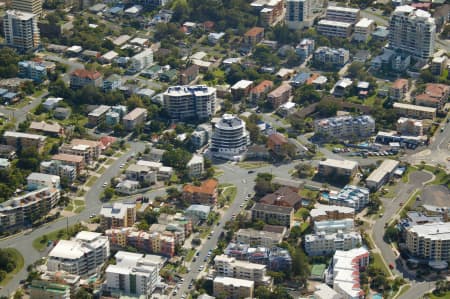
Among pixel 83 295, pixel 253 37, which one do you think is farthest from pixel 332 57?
pixel 83 295

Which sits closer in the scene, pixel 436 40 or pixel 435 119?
pixel 435 119

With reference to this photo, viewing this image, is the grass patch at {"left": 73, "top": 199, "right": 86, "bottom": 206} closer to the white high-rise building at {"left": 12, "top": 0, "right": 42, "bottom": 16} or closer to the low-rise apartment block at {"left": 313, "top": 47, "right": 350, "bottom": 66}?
the low-rise apartment block at {"left": 313, "top": 47, "right": 350, "bottom": 66}

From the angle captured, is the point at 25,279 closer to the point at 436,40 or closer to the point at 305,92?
the point at 305,92

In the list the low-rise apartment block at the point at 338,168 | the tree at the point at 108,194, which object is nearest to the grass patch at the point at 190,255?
the tree at the point at 108,194

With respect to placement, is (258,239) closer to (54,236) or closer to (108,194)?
(108,194)

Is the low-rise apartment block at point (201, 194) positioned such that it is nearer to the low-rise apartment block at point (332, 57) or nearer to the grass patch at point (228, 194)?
the grass patch at point (228, 194)

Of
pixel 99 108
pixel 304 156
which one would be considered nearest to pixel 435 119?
pixel 304 156

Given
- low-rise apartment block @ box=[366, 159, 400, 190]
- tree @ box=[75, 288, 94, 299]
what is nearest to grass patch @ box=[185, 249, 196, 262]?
tree @ box=[75, 288, 94, 299]
